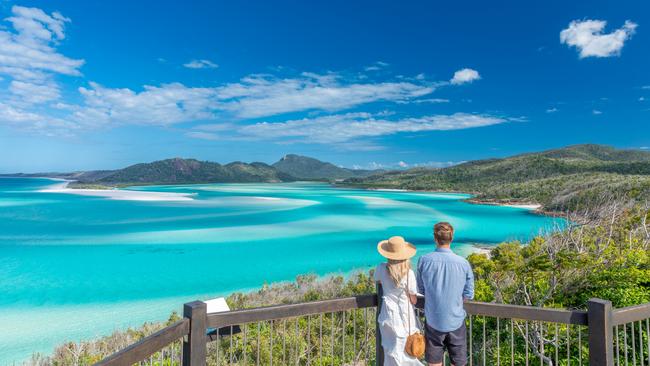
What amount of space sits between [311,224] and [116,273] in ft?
64.9

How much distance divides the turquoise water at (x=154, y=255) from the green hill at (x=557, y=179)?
6.70 metres

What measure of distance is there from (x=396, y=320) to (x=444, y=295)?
0.39 meters

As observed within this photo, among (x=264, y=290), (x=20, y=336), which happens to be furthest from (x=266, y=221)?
(x=20, y=336)

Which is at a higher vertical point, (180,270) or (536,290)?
(536,290)

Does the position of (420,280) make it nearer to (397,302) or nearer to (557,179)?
(397,302)

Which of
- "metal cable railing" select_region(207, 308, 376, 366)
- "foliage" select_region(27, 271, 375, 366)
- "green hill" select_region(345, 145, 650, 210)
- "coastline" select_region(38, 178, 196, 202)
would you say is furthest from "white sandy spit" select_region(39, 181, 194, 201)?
"metal cable railing" select_region(207, 308, 376, 366)

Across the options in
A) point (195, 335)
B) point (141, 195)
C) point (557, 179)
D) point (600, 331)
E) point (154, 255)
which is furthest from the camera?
point (141, 195)

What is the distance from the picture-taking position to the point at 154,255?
22.8 m

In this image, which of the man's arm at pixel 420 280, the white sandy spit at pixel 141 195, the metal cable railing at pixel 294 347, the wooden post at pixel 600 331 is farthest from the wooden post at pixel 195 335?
the white sandy spit at pixel 141 195

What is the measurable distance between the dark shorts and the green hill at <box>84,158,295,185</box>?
488 feet

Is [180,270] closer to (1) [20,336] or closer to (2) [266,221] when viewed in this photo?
(1) [20,336]

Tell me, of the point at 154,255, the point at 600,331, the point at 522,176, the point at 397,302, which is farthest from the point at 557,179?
the point at 397,302

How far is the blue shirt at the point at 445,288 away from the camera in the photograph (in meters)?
2.87

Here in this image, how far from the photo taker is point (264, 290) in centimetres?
1413
